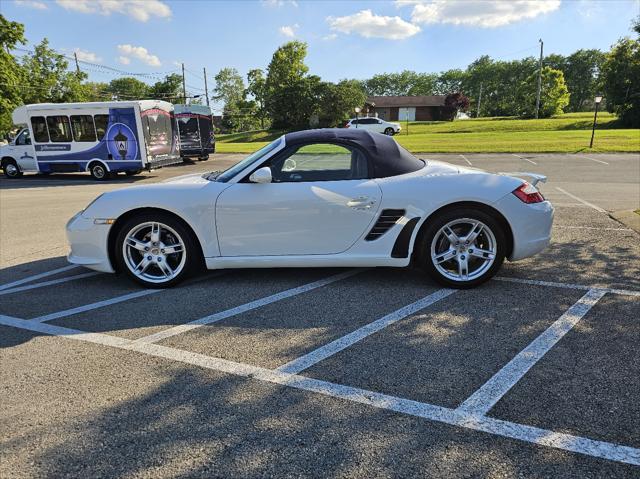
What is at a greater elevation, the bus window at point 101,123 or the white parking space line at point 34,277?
the bus window at point 101,123

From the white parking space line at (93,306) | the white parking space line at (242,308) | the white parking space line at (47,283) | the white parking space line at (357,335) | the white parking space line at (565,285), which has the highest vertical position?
the white parking space line at (47,283)

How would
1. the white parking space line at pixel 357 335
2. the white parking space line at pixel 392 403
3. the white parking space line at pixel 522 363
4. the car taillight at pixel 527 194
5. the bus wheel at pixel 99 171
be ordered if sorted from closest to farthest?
the white parking space line at pixel 392 403
the white parking space line at pixel 522 363
the white parking space line at pixel 357 335
the car taillight at pixel 527 194
the bus wheel at pixel 99 171

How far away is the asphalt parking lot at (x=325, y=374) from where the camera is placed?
2.06m

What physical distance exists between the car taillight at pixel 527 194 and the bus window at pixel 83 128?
51.4 ft

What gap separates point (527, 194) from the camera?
13.4 feet

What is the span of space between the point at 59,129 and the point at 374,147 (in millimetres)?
15888

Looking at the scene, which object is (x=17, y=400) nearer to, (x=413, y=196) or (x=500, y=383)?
(x=500, y=383)

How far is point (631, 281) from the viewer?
4211mm

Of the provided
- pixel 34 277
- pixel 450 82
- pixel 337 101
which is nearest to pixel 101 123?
pixel 34 277

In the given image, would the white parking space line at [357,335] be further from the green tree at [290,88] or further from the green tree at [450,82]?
the green tree at [450,82]

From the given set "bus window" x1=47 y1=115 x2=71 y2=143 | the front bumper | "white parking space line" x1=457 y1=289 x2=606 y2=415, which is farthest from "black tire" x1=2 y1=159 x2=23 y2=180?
"white parking space line" x1=457 y1=289 x2=606 y2=415

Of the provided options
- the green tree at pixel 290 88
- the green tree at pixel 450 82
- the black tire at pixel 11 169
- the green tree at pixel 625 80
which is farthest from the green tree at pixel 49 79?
the green tree at pixel 450 82

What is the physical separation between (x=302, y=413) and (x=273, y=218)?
2.05 metres

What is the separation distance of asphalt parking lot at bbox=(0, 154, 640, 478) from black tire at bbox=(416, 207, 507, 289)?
18 cm
